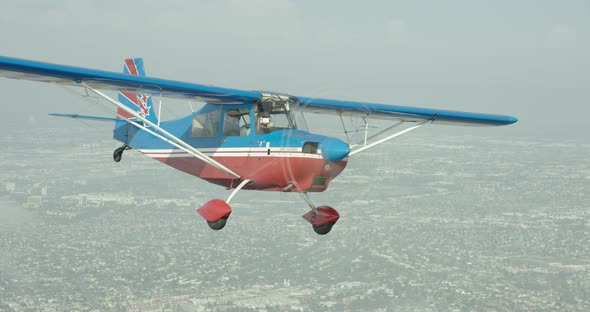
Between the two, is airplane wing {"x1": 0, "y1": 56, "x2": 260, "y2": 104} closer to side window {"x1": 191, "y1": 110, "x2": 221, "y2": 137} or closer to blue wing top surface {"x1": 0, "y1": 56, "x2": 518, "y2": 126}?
blue wing top surface {"x1": 0, "y1": 56, "x2": 518, "y2": 126}

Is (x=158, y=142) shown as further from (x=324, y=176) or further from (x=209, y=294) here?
(x=209, y=294)

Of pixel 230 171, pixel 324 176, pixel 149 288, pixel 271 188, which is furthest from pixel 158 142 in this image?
pixel 149 288

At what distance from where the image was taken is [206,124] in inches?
531

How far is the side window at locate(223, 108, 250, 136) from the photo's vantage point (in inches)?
499

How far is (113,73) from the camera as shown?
11617 mm

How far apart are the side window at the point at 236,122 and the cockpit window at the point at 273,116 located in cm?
38

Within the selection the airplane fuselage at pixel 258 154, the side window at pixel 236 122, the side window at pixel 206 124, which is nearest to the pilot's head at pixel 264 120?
the airplane fuselage at pixel 258 154

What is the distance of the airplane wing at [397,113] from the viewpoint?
14.5 m

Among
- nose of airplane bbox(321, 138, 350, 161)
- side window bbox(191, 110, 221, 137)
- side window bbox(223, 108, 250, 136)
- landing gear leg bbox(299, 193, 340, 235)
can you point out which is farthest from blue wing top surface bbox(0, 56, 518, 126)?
landing gear leg bbox(299, 193, 340, 235)

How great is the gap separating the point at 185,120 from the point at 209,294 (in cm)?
18734

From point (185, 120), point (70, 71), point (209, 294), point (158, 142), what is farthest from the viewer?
point (209, 294)

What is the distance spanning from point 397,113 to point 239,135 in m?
5.20

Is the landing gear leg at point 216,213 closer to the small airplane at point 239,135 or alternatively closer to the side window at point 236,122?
the small airplane at point 239,135

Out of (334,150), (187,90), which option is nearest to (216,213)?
(187,90)
